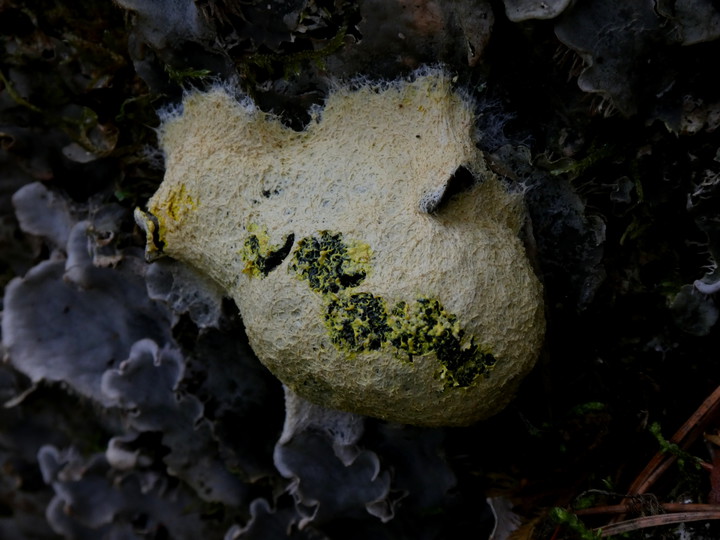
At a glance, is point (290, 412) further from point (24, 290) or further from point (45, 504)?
point (45, 504)

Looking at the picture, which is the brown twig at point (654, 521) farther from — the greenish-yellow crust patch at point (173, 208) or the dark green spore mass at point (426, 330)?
the greenish-yellow crust patch at point (173, 208)

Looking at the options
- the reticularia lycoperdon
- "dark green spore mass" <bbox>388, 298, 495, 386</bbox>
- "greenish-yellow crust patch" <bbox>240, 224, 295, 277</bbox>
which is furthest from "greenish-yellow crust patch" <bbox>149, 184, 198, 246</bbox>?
Result: "dark green spore mass" <bbox>388, 298, 495, 386</bbox>

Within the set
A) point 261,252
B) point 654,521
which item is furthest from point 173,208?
point 654,521

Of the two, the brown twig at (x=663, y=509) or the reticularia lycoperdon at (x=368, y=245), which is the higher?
the reticularia lycoperdon at (x=368, y=245)

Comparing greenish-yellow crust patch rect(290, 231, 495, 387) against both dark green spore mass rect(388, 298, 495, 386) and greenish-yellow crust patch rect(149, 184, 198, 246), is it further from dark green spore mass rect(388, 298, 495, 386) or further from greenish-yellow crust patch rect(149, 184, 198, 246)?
greenish-yellow crust patch rect(149, 184, 198, 246)

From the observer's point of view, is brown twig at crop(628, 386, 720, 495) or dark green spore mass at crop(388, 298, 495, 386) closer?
dark green spore mass at crop(388, 298, 495, 386)

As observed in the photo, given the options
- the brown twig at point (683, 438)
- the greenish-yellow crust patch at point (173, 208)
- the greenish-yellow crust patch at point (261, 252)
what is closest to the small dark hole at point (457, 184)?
the greenish-yellow crust patch at point (261, 252)

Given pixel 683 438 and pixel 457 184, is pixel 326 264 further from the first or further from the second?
pixel 683 438
